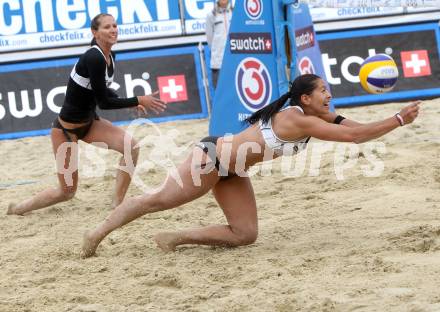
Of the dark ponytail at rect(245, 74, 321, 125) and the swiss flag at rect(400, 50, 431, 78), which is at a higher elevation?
the swiss flag at rect(400, 50, 431, 78)

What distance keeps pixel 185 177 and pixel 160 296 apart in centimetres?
92

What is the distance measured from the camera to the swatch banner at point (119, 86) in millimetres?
11070

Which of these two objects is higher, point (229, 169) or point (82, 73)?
point (82, 73)

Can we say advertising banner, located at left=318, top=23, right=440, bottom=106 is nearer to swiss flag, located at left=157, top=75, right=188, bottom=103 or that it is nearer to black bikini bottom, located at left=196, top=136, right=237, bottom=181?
swiss flag, located at left=157, top=75, right=188, bottom=103

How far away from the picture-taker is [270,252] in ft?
17.8

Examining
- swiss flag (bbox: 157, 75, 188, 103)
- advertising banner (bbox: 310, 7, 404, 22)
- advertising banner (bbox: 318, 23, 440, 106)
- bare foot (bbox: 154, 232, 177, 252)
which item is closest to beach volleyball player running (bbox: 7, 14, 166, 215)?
bare foot (bbox: 154, 232, 177, 252)

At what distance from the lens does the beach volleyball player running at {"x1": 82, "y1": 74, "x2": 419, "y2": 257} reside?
200 inches

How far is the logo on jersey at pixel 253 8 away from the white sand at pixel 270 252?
63.2 inches

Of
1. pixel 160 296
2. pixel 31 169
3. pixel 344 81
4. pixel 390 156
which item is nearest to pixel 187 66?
pixel 344 81

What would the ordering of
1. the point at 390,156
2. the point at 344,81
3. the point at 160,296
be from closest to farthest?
the point at 160,296
the point at 390,156
the point at 344,81

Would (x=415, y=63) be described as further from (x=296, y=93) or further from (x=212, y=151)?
(x=212, y=151)

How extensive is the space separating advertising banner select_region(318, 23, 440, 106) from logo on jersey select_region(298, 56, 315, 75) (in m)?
2.31

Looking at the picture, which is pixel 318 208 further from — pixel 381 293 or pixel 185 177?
pixel 381 293

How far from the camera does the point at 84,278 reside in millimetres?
5109
